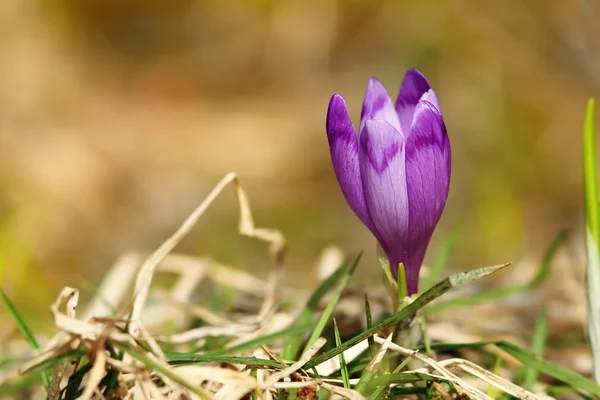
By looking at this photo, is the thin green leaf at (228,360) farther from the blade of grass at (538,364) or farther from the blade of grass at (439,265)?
the blade of grass at (439,265)

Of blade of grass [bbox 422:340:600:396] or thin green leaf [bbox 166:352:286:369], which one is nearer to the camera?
thin green leaf [bbox 166:352:286:369]

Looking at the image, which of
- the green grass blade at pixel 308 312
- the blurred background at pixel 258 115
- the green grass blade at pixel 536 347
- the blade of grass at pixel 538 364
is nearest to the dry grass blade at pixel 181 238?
the green grass blade at pixel 308 312

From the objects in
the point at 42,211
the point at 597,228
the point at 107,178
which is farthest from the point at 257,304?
the point at 107,178

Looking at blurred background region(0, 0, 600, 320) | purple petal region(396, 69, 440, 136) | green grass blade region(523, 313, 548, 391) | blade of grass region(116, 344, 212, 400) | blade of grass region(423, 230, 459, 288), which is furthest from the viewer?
blurred background region(0, 0, 600, 320)

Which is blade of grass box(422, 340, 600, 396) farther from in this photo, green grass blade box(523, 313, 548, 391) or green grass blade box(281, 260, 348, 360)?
green grass blade box(281, 260, 348, 360)

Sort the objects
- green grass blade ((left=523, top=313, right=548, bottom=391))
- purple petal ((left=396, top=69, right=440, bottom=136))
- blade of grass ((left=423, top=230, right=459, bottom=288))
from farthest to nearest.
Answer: blade of grass ((left=423, top=230, right=459, bottom=288)), green grass blade ((left=523, top=313, right=548, bottom=391)), purple petal ((left=396, top=69, right=440, bottom=136))

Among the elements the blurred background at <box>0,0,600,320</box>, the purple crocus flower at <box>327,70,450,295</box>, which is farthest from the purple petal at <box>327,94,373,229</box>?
the blurred background at <box>0,0,600,320</box>

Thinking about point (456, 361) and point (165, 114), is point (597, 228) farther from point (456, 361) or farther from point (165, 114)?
point (165, 114)
